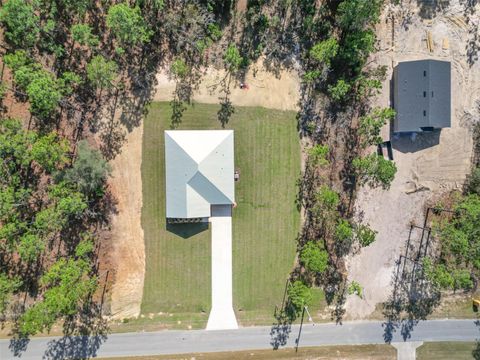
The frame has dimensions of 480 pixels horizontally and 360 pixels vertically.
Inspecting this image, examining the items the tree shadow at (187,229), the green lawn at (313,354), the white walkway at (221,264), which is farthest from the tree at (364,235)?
the tree shadow at (187,229)

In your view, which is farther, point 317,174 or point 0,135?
point 317,174

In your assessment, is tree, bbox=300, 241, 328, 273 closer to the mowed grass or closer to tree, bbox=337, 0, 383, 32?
the mowed grass

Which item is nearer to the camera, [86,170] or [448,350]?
[86,170]

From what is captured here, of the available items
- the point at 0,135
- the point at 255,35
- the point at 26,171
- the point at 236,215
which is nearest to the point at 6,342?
the point at 26,171

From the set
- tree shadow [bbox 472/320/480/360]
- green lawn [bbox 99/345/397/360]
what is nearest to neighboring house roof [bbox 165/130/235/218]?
green lawn [bbox 99/345/397/360]

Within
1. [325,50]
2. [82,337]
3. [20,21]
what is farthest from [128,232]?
[325,50]

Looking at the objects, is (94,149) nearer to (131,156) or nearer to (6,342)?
(131,156)

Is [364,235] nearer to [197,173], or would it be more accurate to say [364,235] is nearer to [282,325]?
[282,325]
